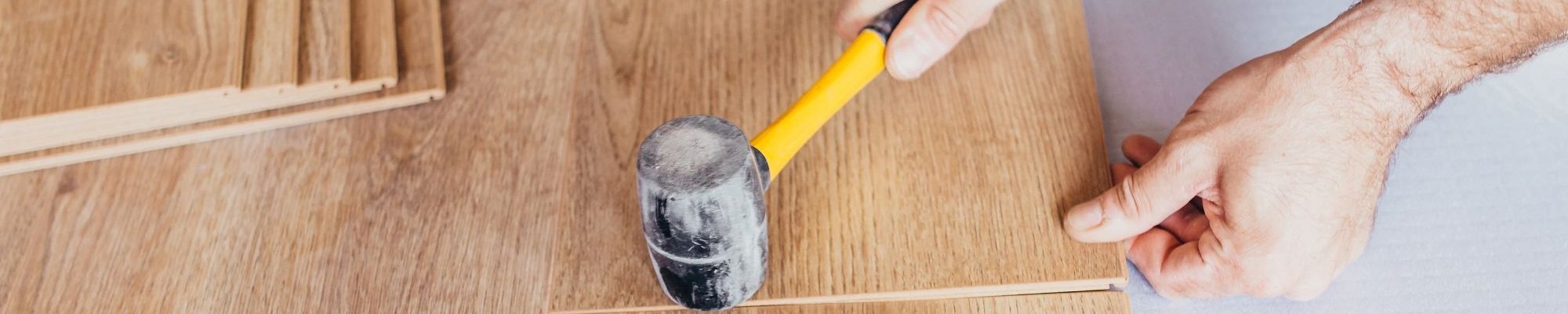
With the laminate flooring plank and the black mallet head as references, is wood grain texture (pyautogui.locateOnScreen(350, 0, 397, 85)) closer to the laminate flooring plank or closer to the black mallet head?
the laminate flooring plank

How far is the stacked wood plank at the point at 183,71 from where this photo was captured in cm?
118

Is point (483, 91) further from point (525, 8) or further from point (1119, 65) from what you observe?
point (1119, 65)

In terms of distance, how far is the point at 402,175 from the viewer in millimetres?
1212

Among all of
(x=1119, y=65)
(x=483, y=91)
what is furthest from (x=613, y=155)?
(x=1119, y=65)

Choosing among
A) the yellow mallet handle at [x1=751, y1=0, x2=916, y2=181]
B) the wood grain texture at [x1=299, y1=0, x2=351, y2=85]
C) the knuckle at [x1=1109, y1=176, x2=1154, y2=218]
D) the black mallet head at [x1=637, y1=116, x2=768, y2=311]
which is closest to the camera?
the black mallet head at [x1=637, y1=116, x2=768, y2=311]

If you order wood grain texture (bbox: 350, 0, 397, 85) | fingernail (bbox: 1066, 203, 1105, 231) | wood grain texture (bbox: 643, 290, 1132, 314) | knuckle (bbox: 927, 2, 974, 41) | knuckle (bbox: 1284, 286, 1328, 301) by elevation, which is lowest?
knuckle (bbox: 1284, 286, 1328, 301)

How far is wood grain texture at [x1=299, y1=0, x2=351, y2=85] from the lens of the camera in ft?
3.98

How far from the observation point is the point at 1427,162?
4.53 feet

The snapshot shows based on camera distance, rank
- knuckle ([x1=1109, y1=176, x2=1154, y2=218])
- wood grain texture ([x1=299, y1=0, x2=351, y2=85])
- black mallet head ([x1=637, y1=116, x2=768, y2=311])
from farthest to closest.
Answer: wood grain texture ([x1=299, y1=0, x2=351, y2=85]), knuckle ([x1=1109, y1=176, x2=1154, y2=218]), black mallet head ([x1=637, y1=116, x2=768, y2=311])

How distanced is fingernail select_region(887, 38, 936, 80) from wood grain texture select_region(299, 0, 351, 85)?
27.8 inches

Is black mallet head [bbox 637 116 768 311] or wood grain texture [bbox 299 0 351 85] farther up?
wood grain texture [bbox 299 0 351 85]

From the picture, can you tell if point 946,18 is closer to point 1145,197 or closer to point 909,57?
point 909,57

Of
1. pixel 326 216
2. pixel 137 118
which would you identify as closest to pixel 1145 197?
pixel 326 216

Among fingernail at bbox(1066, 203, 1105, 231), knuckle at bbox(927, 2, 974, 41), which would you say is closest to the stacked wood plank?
knuckle at bbox(927, 2, 974, 41)
